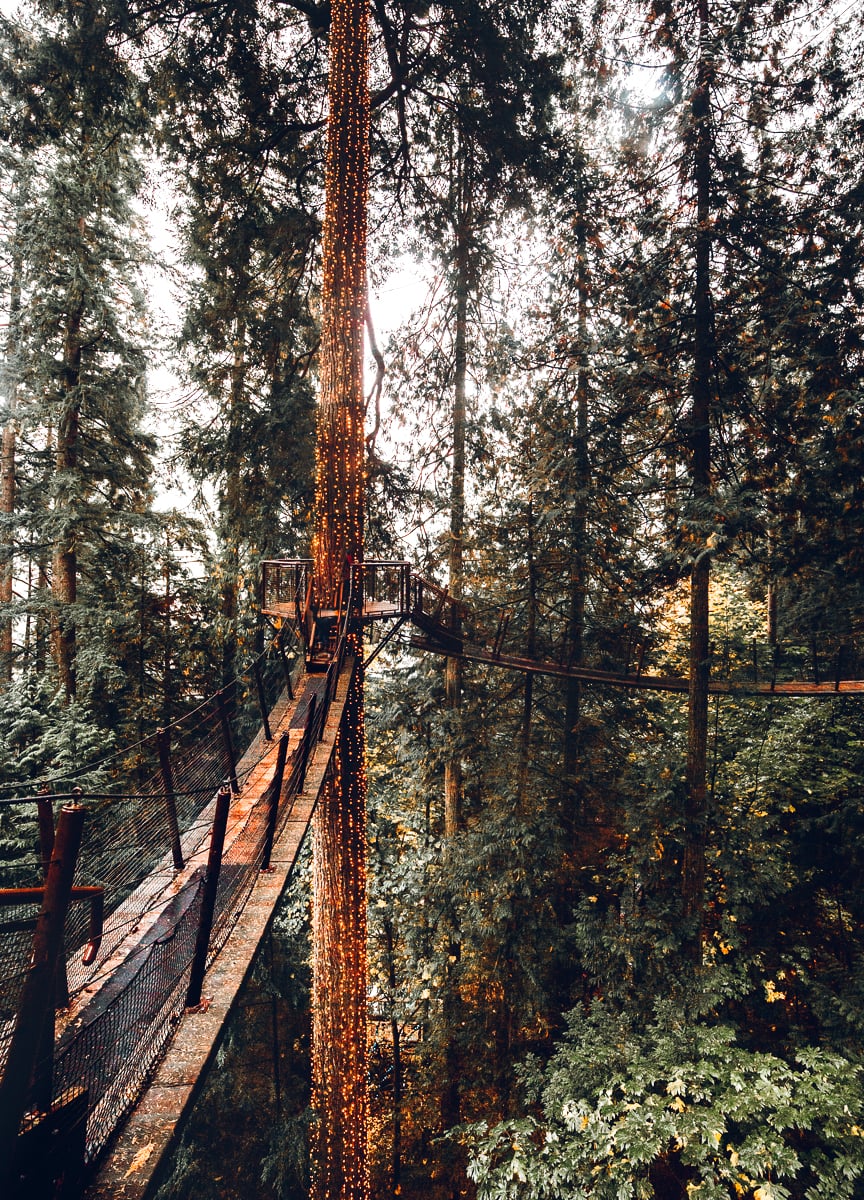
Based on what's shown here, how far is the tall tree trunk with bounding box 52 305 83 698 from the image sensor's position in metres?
8.90

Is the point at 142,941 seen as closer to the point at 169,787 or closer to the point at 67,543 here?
the point at 169,787

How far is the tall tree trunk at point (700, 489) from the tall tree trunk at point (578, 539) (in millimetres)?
1254

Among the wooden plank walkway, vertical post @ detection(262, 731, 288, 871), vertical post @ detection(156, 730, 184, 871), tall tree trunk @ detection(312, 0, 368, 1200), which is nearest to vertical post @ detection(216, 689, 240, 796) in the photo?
vertical post @ detection(156, 730, 184, 871)

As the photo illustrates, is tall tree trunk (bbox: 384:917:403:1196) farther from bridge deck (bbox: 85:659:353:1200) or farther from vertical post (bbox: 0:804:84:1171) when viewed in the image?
vertical post (bbox: 0:804:84:1171)

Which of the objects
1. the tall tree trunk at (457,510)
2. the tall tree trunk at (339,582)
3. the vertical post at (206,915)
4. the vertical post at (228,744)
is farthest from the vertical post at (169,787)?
the tall tree trunk at (457,510)

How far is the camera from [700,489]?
224 inches

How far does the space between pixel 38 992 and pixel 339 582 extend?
3.83m

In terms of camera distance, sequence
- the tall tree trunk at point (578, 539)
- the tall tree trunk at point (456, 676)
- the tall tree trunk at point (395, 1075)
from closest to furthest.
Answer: the tall tree trunk at point (578, 539), the tall tree trunk at point (456, 676), the tall tree trunk at point (395, 1075)

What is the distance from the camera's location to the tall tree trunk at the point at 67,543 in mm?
8898

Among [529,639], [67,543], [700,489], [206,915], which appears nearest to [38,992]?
[206,915]

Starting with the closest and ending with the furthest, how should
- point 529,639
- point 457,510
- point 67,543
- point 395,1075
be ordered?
1. point 529,639
2. point 457,510
3. point 67,543
4. point 395,1075

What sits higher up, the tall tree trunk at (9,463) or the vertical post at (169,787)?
the tall tree trunk at (9,463)

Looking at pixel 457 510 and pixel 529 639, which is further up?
pixel 457 510

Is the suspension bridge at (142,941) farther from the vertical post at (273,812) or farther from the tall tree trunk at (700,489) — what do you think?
the tall tree trunk at (700,489)
